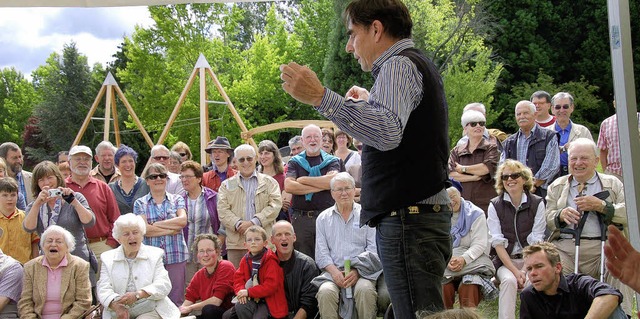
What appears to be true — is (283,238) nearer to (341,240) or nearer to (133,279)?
(341,240)

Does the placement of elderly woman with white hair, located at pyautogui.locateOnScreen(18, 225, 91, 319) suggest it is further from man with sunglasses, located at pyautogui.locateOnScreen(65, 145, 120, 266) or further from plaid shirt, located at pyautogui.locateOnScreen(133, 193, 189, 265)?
plaid shirt, located at pyautogui.locateOnScreen(133, 193, 189, 265)

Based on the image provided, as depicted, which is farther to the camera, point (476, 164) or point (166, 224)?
point (476, 164)

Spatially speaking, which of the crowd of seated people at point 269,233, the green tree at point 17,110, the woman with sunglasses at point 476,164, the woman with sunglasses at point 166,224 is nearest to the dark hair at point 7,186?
the crowd of seated people at point 269,233

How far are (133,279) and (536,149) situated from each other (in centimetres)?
355

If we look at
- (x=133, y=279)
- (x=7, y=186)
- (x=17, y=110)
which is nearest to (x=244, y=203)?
(x=133, y=279)

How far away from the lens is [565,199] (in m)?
5.63

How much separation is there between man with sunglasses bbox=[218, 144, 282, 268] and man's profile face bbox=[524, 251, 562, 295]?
2.56 m

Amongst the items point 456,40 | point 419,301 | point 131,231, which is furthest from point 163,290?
point 456,40

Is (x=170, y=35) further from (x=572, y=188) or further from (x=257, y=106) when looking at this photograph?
(x=572, y=188)

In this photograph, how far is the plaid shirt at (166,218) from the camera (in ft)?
20.5

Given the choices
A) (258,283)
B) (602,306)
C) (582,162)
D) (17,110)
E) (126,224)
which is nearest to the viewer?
(602,306)

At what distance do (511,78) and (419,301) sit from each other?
23223mm

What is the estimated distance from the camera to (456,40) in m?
22.4

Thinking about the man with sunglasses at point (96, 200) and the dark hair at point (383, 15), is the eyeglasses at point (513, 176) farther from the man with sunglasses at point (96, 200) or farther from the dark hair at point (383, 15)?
the dark hair at point (383, 15)
